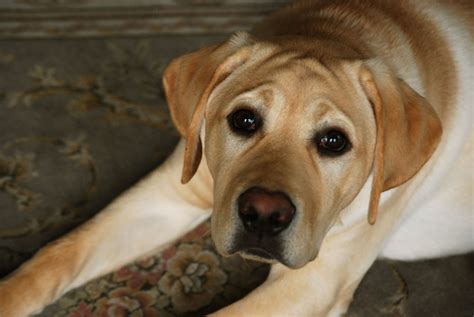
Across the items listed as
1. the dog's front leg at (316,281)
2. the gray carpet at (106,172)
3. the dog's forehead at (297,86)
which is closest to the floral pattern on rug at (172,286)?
the gray carpet at (106,172)

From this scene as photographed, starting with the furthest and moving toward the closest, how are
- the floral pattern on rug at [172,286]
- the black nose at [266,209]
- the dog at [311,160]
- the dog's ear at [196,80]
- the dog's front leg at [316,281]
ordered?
the floral pattern on rug at [172,286] < the dog's front leg at [316,281] < the dog's ear at [196,80] < the dog at [311,160] < the black nose at [266,209]

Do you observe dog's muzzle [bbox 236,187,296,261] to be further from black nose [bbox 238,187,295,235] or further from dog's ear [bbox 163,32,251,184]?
dog's ear [bbox 163,32,251,184]

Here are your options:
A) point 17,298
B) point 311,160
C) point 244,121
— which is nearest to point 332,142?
point 311,160

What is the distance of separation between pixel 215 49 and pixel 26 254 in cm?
102

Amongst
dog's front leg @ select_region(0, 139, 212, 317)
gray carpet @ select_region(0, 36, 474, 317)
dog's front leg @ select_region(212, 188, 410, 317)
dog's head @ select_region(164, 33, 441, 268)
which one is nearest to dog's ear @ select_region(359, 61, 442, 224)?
dog's head @ select_region(164, 33, 441, 268)

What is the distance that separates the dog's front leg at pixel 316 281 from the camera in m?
2.26

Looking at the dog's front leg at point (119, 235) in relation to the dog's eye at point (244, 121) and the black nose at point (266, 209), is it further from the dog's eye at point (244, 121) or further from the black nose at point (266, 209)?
the black nose at point (266, 209)

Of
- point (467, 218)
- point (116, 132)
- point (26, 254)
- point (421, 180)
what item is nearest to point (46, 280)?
point (26, 254)

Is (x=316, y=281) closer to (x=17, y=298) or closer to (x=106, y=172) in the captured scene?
(x=17, y=298)

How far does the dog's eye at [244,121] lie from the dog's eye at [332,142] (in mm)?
168

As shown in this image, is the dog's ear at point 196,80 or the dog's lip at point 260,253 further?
the dog's ear at point 196,80

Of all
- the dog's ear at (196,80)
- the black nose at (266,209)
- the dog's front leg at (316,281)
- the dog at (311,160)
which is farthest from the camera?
the dog's front leg at (316,281)

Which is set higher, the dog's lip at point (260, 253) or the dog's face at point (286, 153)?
the dog's face at point (286, 153)

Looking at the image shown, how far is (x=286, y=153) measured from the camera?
200 cm
